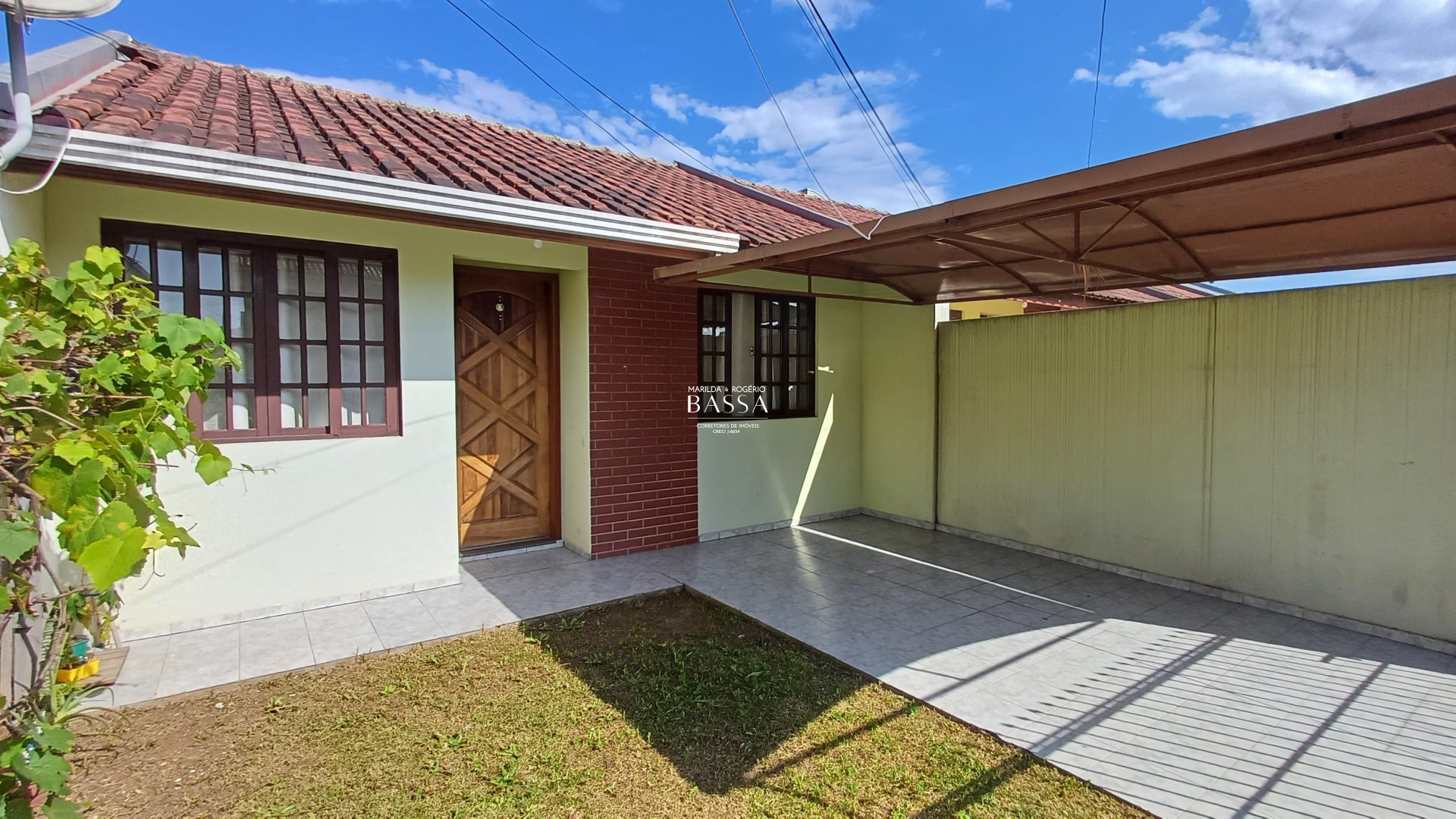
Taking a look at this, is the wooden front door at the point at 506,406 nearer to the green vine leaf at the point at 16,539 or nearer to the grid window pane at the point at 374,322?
the grid window pane at the point at 374,322

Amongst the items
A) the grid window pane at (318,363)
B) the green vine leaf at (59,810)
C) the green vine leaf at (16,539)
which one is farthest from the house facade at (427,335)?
the green vine leaf at (59,810)

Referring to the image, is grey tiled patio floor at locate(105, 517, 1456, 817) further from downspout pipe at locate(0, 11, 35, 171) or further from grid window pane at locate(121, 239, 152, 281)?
downspout pipe at locate(0, 11, 35, 171)

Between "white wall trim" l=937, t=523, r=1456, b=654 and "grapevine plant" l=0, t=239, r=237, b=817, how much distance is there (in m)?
7.45

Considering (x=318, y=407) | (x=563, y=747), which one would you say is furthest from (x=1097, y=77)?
(x=318, y=407)

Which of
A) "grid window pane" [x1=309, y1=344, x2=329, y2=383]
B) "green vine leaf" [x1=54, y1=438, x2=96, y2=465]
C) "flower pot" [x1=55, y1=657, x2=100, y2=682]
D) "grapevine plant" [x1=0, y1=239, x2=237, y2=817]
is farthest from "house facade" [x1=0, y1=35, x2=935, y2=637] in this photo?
"green vine leaf" [x1=54, y1=438, x2=96, y2=465]

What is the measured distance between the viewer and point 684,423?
24.3ft

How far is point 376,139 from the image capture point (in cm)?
569

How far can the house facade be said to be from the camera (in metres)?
4.52

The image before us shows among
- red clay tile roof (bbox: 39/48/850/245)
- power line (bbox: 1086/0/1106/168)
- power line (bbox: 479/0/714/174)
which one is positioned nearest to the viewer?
red clay tile roof (bbox: 39/48/850/245)

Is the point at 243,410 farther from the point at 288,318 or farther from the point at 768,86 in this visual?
the point at 768,86

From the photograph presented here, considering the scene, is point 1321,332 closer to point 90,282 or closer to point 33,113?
point 90,282

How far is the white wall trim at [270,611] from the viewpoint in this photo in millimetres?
4750

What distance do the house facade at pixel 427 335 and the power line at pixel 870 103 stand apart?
1269mm

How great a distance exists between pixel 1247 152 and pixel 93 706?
6749 millimetres
